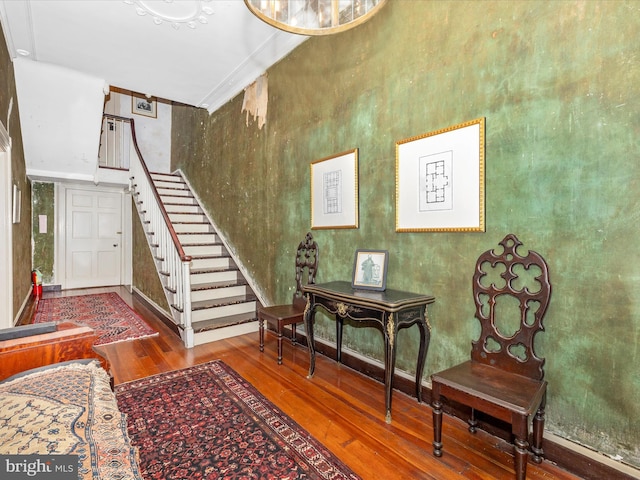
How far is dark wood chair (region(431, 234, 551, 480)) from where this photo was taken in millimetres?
1581

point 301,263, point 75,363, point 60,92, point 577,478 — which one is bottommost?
point 577,478

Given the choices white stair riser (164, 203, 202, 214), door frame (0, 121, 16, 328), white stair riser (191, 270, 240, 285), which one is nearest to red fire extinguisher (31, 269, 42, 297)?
white stair riser (164, 203, 202, 214)

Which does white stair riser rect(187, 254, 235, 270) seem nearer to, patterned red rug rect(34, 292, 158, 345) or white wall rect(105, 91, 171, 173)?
patterned red rug rect(34, 292, 158, 345)

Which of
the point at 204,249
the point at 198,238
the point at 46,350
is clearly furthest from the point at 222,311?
the point at 46,350

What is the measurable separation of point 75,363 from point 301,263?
7.00ft

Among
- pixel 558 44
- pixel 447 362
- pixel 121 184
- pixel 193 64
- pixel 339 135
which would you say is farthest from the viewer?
pixel 121 184

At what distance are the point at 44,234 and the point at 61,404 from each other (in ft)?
24.0

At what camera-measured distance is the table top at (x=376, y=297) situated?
210 cm

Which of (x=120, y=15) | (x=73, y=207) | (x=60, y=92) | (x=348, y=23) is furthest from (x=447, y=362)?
(x=73, y=207)

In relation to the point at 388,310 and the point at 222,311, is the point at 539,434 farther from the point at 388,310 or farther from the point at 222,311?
the point at 222,311

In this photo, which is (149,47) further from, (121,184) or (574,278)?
(574,278)

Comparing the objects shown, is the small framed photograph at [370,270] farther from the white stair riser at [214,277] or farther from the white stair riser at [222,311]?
the white stair riser at [214,277]

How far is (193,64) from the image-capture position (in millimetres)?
4023

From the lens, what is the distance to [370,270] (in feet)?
8.58
